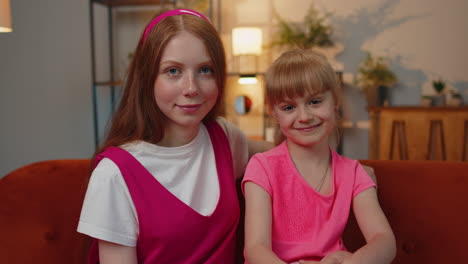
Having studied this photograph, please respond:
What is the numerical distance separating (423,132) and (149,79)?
125 inches

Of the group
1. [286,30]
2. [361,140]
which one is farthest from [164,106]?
[361,140]

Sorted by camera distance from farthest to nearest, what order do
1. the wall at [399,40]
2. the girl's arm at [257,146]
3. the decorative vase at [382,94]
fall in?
the wall at [399,40]
the decorative vase at [382,94]
the girl's arm at [257,146]

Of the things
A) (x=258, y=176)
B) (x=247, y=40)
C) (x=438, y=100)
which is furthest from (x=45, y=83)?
(x=438, y=100)

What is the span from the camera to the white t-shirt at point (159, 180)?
1.03m

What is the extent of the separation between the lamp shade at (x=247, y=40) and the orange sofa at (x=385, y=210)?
9.45 feet

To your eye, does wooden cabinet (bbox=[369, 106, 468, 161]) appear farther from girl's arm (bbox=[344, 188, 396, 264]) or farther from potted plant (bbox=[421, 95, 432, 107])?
girl's arm (bbox=[344, 188, 396, 264])

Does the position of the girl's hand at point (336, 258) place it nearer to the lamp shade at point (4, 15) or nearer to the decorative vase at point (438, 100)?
the lamp shade at point (4, 15)

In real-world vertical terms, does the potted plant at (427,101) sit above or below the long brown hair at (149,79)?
below

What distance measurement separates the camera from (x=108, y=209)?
103cm

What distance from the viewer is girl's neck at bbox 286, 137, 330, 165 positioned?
3.89 ft

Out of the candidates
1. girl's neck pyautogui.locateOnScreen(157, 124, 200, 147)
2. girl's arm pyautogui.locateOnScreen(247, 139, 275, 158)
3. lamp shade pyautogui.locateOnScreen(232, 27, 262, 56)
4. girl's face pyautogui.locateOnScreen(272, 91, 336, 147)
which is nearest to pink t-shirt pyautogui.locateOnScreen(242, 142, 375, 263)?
girl's face pyautogui.locateOnScreen(272, 91, 336, 147)

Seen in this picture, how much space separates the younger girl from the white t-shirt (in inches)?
5.7

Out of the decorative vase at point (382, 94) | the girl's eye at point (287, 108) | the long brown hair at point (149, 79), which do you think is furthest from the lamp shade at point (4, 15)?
the decorative vase at point (382, 94)

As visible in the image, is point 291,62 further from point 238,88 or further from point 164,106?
point 238,88
